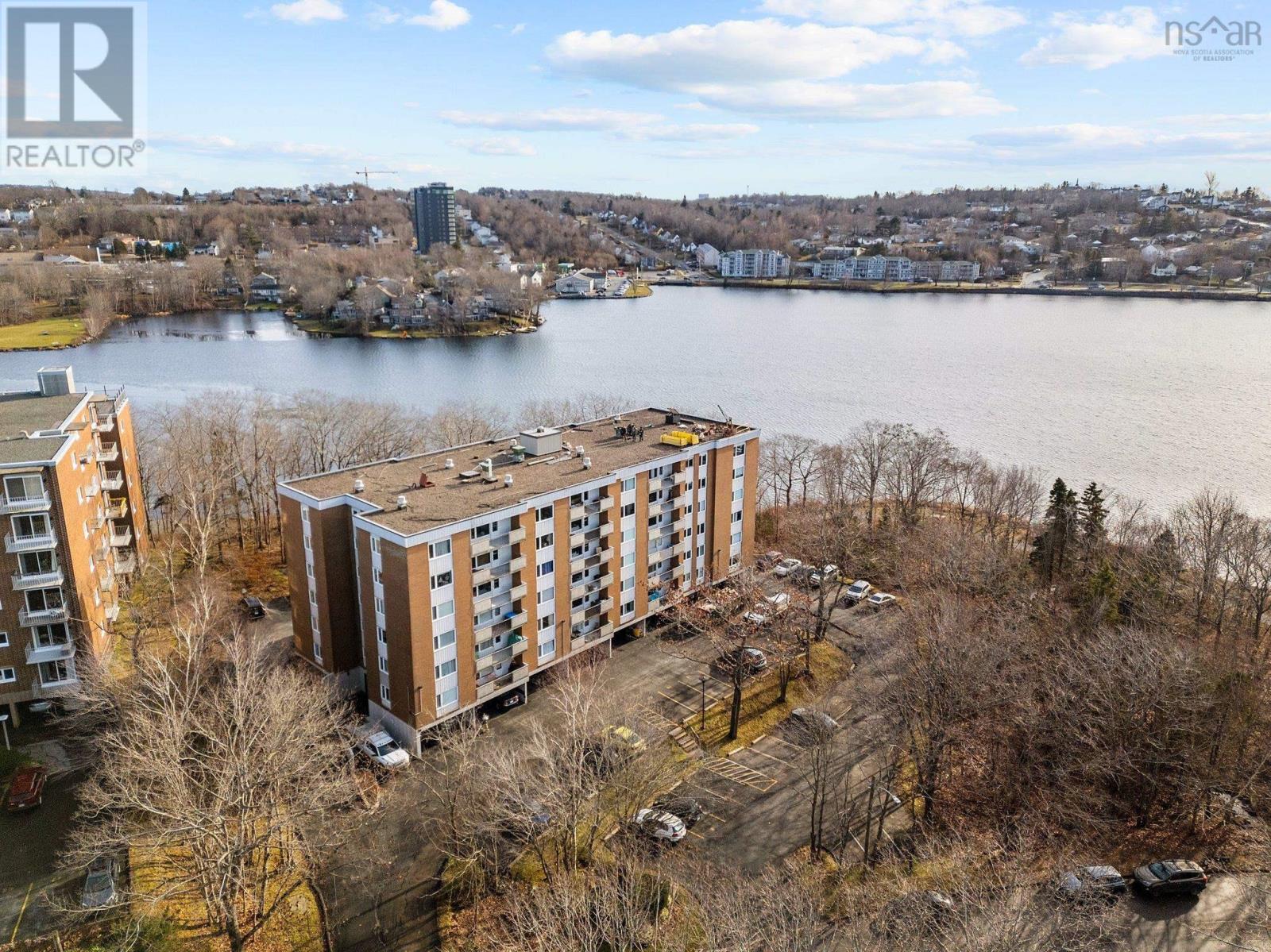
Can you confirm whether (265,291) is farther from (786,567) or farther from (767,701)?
(767,701)

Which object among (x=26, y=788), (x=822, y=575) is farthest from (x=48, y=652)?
(x=822, y=575)

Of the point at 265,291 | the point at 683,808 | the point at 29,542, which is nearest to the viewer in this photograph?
the point at 683,808

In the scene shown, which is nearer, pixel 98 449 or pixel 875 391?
pixel 98 449

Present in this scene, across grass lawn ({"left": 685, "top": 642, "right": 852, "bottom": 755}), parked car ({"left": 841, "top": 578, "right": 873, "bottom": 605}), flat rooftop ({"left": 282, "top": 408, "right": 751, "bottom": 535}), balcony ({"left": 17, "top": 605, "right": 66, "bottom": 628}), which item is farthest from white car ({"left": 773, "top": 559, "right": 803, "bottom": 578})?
balcony ({"left": 17, "top": 605, "right": 66, "bottom": 628})

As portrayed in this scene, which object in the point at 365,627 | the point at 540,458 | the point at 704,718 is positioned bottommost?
the point at 704,718

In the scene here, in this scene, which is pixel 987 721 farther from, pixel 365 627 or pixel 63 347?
pixel 63 347

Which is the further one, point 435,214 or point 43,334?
point 435,214

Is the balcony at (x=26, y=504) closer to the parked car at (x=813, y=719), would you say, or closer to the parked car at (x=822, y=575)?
the parked car at (x=813, y=719)

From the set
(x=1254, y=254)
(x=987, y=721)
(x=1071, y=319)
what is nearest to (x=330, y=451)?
(x=987, y=721)
